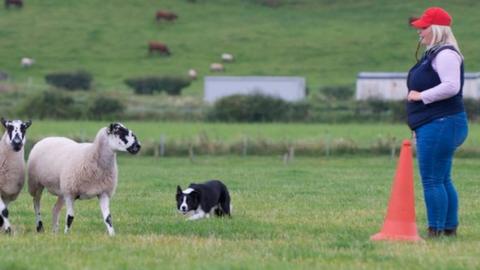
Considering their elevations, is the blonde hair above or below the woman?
above

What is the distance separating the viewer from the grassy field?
436 inches

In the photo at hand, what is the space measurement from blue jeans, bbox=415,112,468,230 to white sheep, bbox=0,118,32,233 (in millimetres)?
4831

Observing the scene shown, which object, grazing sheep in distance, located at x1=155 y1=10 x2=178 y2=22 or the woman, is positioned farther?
grazing sheep in distance, located at x1=155 y1=10 x2=178 y2=22

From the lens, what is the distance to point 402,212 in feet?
42.5

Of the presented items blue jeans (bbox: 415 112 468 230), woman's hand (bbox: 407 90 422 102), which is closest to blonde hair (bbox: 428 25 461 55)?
woman's hand (bbox: 407 90 422 102)

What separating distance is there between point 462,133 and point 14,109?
1902 inches

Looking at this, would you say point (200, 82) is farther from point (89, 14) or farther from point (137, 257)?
point (137, 257)

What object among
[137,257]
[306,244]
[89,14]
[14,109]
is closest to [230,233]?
[306,244]

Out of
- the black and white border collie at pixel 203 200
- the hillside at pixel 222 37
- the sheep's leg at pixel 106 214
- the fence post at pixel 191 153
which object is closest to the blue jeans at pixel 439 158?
the sheep's leg at pixel 106 214

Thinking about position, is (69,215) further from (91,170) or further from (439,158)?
(439,158)

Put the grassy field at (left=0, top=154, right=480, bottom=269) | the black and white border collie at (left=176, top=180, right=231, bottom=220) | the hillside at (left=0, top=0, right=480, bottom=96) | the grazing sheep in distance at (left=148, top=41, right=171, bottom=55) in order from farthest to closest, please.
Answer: the grazing sheep in distance at (left=148, top=41, right=171, bottom=55), the hillside at (left=0, top=0, right=480, bottom=96), the black and white border collie at (left=176, top=180, right=231, bottom=220), the grassy field at (left=0, top=154, right=480, bottom=269)

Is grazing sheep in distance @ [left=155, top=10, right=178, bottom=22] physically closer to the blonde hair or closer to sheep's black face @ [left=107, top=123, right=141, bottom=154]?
sheep's black face @ [left=107, top=123, right=141, bottom=154]

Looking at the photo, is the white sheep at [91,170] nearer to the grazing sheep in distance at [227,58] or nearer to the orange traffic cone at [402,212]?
the orange traffic cone at [402,212]

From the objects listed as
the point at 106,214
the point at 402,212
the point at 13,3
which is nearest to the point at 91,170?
the point at 106,214
